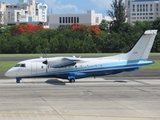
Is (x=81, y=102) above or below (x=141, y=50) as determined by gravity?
below

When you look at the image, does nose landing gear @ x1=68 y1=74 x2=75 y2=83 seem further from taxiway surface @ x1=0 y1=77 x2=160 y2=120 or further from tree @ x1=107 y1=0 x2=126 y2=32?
tree @ x1=107 y1=0 x2=126 y2=32

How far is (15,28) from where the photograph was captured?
146375 mm

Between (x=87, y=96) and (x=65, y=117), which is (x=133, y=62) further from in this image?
(x=65, y=117)

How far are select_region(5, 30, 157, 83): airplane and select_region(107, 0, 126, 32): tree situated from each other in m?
93.6

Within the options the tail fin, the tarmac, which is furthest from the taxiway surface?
the tail fin

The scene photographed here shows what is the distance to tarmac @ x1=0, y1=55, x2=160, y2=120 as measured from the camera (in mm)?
20297

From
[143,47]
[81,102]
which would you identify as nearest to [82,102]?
[81,102]

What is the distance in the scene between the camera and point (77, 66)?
124 ft

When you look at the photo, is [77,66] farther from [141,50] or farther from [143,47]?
[143,47]

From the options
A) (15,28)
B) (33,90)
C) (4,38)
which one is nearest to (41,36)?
(4,38)

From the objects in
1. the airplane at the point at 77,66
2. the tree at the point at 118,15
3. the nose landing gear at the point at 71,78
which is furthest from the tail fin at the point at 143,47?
the tree at the point at 118,15

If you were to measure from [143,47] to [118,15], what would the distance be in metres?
96.7

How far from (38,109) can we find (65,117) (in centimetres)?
277

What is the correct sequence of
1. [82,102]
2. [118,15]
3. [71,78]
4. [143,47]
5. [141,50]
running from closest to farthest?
[82,102] → [71,78] → [141,50] → [143,47] → [118,15]
